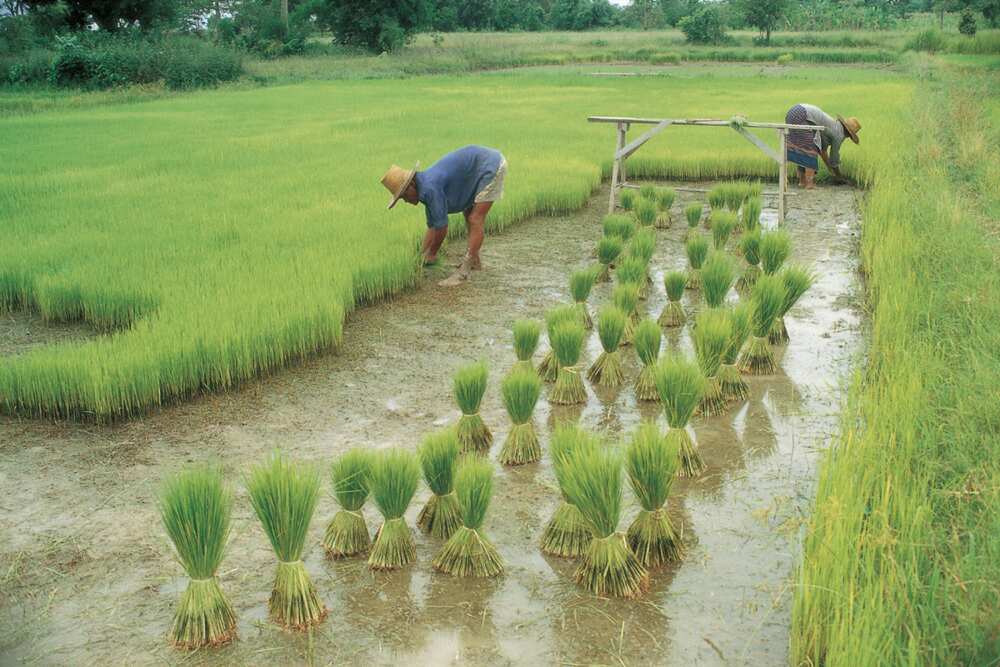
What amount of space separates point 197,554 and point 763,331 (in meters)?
3.20

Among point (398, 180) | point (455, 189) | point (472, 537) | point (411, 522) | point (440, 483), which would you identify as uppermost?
point (398, 180)

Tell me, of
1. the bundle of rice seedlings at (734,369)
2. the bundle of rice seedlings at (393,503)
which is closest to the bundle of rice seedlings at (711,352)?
the bundle of rice seedlings at (734,369)

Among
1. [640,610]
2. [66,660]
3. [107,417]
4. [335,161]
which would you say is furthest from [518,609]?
[335,161]

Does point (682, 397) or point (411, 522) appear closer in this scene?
point (411, 522)

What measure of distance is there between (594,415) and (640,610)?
1580mm

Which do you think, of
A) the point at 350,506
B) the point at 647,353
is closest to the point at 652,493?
the point at 350,506

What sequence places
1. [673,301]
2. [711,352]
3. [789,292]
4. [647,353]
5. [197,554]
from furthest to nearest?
[673,301]
[789,292]
[647,353]
[711,352]
[197,554]

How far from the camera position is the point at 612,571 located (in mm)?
2836

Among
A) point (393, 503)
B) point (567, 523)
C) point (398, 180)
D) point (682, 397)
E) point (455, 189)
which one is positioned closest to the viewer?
point (393, 503)

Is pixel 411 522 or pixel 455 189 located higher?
pixel 455 189

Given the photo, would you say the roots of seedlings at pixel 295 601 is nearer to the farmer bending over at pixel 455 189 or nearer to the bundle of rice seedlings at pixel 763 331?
the bundle of rice seedlings at pixel 763 331

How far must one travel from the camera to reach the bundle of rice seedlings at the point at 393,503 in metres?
2.94

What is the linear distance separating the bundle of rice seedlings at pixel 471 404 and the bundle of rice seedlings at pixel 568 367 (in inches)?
21.4

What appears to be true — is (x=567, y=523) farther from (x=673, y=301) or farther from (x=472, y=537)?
(x=673, y=301)
